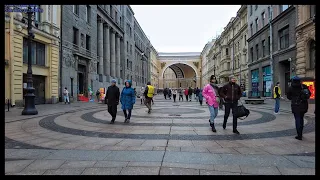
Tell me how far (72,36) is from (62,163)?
77.6 ft

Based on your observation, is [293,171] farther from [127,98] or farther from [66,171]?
[127,98]

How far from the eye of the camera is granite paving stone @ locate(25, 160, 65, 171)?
12.1 ft

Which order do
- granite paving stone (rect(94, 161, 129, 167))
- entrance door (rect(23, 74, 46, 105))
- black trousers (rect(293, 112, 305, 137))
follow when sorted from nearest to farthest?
granite paving stone (rect(94, 161, 129, 167))
black trousers (rect(293, 112, 305, 137))
entrance door (rect(23, 74, 46, 105))

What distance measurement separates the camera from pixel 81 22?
27.3 metres

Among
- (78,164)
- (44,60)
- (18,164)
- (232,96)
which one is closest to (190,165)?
(78,164)

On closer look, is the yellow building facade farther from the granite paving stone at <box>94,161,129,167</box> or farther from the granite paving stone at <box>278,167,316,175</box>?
the granite paving stone at <box>278,167,316,175</box>

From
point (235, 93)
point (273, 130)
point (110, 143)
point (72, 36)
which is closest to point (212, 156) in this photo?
point (110, 143)

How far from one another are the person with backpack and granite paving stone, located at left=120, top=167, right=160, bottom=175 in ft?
13.6

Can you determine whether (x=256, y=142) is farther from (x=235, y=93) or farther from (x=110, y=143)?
(x=110, y=143)

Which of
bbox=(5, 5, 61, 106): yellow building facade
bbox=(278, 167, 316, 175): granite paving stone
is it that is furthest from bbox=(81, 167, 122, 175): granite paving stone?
bbox=(5, 5, 61, 106): yellow building facade

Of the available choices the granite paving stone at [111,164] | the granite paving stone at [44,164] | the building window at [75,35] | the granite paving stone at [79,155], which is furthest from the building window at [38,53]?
the granite paving stone at [111,164]

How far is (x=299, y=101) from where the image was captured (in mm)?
5965

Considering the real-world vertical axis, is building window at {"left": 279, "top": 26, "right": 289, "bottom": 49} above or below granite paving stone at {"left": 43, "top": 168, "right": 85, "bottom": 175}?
above

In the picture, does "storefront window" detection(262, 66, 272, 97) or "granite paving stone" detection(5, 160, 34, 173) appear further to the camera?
"storefront window" detection(262, 66, 272, 97)
